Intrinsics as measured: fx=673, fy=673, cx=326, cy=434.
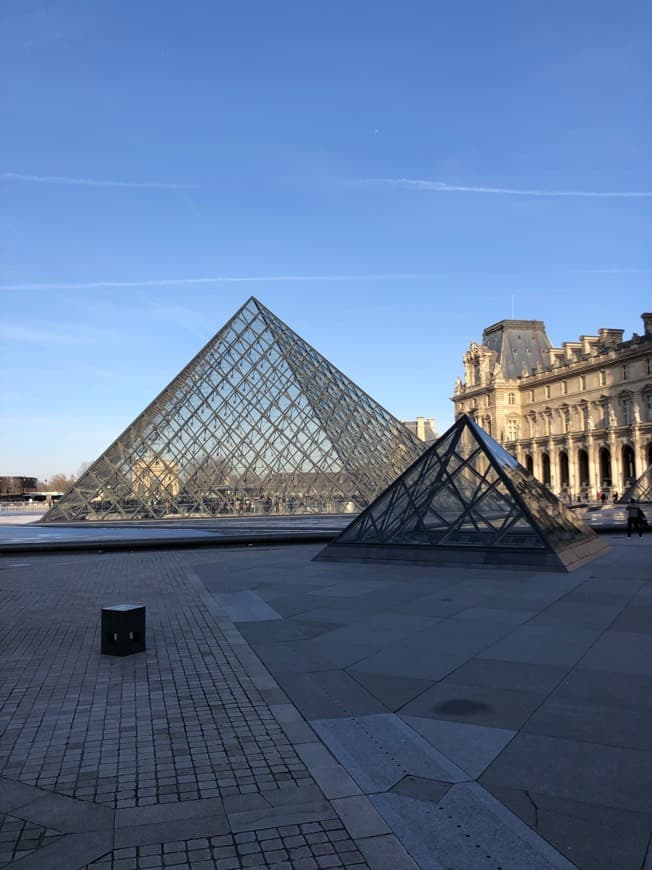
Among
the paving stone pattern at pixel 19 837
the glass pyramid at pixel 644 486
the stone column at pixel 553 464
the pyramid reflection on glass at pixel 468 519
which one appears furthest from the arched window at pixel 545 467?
the paving stone pattern at pixel 19 837

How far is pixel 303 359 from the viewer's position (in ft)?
137

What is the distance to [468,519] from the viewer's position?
14156 millimetres

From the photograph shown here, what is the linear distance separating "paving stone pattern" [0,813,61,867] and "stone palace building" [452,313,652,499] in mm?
68285

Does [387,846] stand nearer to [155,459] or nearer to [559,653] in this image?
[559,653]

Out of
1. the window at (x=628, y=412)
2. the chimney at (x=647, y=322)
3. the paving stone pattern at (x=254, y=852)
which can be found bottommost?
the paving stone pattern at (x=254, y=852)

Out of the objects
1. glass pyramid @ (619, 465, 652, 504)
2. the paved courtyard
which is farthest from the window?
the paved courtyard

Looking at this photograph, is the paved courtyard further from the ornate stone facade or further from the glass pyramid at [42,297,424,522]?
the ornate stone facade

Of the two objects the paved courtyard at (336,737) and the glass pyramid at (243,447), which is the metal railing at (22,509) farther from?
the paved courtyard at (336,737)

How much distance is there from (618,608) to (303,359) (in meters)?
34.2

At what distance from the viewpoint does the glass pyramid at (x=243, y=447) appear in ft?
120

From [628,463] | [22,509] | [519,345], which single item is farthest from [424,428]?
[22,509]

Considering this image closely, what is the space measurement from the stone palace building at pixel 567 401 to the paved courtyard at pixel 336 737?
63509 millimetres

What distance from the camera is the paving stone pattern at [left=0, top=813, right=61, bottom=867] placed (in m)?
3.11

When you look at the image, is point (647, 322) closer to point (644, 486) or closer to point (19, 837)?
point (644, 486)
